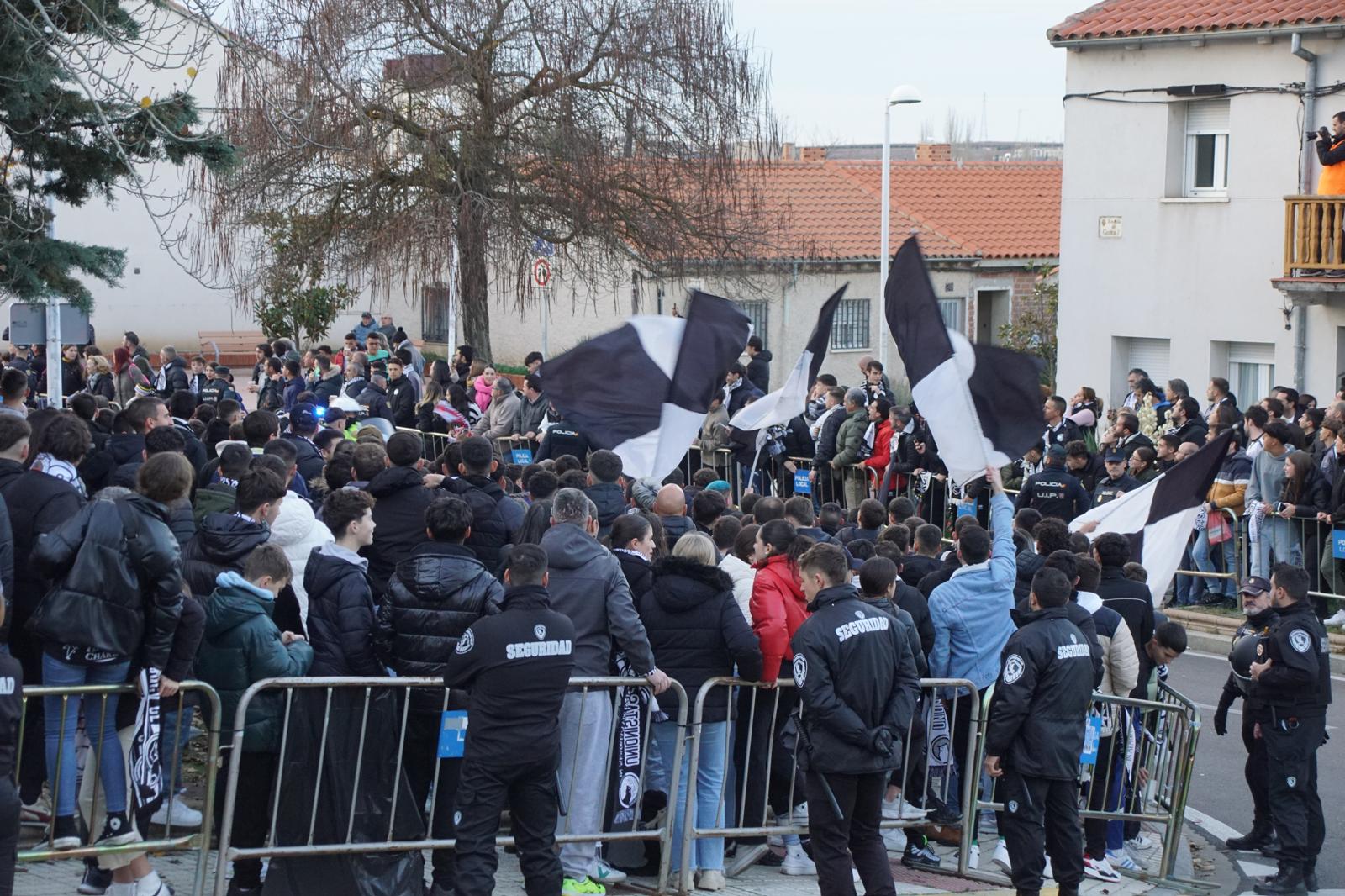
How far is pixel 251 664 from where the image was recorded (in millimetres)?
6688

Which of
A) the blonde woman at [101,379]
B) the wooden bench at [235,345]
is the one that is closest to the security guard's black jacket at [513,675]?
the blonde woman at [101,379]

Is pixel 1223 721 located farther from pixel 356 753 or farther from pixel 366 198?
pixel 366 198

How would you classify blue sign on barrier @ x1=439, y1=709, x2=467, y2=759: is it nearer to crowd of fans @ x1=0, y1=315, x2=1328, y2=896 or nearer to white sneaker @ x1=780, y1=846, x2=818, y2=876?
crowd of fans @ x1=0, y1=315, x2=1328, y2=896

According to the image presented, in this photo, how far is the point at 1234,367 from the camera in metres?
23.2

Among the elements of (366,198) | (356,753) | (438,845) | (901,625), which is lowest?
(438,845)

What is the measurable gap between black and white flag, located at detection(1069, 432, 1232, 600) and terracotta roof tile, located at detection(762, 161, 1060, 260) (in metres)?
22.1

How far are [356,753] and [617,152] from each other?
70.3ft

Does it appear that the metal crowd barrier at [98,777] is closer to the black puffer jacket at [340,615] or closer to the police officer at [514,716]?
the black puffer jacket at [340,615]

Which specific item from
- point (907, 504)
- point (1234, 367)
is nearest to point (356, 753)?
point (907, 504)

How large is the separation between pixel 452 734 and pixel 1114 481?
8757 mm

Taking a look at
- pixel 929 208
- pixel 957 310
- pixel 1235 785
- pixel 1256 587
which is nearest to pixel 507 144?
pixel 957 310

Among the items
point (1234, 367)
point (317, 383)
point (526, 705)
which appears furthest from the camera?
point (1234, 367)

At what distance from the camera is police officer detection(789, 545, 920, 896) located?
6.79m

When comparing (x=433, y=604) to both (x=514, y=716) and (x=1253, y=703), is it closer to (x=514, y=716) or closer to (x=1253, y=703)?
(x=514, y=716)
